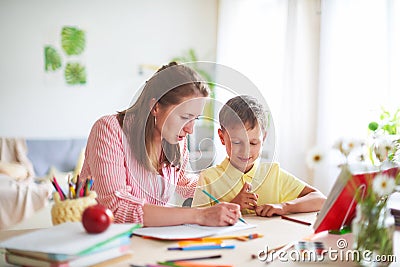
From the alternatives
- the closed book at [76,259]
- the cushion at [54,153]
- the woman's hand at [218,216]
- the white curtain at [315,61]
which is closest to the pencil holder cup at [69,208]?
the closed book at [76,259]

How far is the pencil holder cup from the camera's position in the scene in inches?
46.2

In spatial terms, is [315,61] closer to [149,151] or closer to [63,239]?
[149,151]

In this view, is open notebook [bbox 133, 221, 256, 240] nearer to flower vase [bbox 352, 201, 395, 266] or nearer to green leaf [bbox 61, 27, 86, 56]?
flower vase [bbox 352, 201, 395, 266]

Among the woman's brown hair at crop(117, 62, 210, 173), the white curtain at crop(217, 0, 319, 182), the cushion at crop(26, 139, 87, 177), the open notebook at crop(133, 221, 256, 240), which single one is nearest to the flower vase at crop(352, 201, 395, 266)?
the open notebook at crop(133, 221, 256, 240)

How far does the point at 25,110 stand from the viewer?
4.60m

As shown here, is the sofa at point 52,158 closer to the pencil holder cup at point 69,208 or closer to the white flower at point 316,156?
the pencil holder cup at point 69,208

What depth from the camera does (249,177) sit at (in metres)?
1.82

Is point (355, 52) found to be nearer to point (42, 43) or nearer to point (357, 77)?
point (357, 77)

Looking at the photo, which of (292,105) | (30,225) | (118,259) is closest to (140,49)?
(292,105)

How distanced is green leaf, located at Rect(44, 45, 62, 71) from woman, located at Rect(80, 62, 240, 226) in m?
3.31

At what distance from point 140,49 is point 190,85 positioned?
12.0 feet

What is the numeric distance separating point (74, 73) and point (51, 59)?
24 cm

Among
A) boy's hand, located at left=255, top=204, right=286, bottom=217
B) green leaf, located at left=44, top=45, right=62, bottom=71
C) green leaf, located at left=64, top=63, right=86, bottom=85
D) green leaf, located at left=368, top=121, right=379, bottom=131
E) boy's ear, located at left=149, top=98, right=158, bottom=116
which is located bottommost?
boy's hand, located at left=255, top=204, right=286, bottom=217
